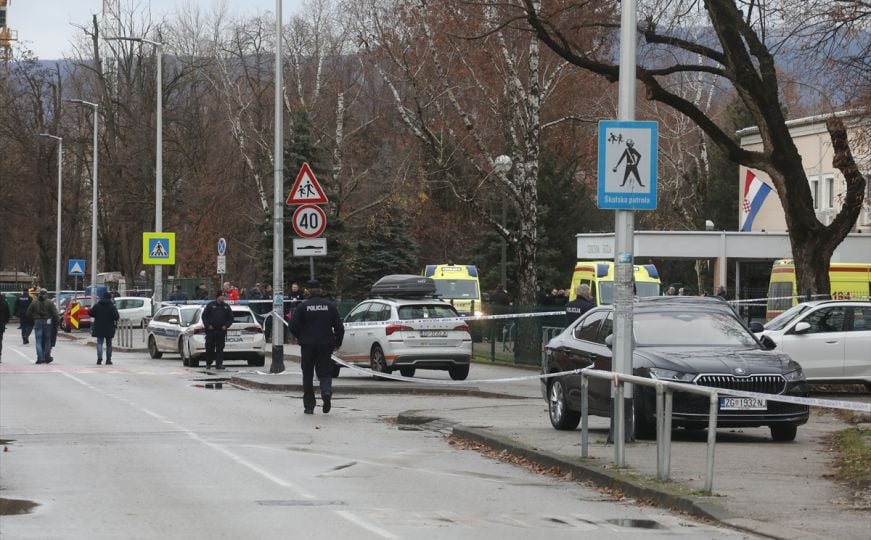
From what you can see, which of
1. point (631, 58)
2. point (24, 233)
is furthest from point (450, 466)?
point (24, 233)

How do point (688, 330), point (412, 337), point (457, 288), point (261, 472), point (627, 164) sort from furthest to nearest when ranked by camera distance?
point (457, 288) → point (412, 337) → point (688, 330) → point (627, 164) → point (261, 472)

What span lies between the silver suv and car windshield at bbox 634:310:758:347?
10232 mm

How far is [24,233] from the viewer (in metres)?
89.2

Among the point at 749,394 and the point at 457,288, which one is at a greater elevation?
the point at 457,288

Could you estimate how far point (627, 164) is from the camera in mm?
14961

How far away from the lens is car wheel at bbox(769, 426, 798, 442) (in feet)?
53.6

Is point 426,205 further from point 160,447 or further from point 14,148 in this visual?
point 160,447

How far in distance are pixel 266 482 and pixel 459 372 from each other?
1573 cm

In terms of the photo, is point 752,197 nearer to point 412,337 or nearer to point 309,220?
point 412,337

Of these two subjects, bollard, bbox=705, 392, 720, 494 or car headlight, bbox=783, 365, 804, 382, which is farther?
car headlight, bbox=783, 365, 804, 382

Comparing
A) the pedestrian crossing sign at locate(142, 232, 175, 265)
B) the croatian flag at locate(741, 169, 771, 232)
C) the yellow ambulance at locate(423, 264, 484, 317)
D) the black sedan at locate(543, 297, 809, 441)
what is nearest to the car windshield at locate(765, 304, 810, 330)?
the black sedan at locate(543, 297, 809, 441)

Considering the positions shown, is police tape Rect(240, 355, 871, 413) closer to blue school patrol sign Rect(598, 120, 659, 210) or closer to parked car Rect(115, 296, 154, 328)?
blue school patrol sign Rect(598, 120, 659, 210)

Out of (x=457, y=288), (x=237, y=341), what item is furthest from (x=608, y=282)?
(x=237, y=341)

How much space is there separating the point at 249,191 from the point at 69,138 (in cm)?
1196
